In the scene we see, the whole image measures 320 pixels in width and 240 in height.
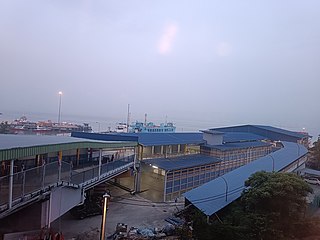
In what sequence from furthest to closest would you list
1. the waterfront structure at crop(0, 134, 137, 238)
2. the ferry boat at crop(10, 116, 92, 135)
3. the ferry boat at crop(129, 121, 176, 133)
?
the ferry boat at crop(129, 121, 176, 133) < the ferry boat at crop(10, 116, 92, 135) < the waterfront structure at crop(0, 134, 137, 238)

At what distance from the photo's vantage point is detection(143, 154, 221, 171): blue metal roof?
17.7 m

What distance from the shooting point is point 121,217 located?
13.6 meters

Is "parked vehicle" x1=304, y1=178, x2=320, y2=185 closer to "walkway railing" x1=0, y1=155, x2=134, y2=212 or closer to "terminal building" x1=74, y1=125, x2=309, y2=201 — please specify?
"terminal building" x1=74, y1=125, x2=309, y2=201

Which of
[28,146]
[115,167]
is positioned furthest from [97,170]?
[28,146]

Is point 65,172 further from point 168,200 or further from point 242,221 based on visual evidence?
point 168,200

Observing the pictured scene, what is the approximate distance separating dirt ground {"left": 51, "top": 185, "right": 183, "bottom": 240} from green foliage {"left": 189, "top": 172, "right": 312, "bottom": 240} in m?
3.09

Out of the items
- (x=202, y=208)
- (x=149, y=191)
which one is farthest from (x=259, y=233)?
(x=149, y=191)

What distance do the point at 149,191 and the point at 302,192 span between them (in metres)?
9.56

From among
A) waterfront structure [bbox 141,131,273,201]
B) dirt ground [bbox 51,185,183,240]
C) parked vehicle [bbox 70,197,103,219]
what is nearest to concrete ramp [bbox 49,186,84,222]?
dirt ground [bbox 51,185,183,240]

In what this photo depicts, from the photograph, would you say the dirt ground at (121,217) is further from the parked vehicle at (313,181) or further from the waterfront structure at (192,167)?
the parked vehicle at (313,181)

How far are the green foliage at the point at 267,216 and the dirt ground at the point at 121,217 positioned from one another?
3.09m

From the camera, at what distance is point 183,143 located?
21125mm

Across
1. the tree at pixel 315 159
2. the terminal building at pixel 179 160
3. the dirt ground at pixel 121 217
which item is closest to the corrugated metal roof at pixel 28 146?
the dirt ground at pixel 121 217

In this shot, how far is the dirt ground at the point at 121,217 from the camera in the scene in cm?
1154
